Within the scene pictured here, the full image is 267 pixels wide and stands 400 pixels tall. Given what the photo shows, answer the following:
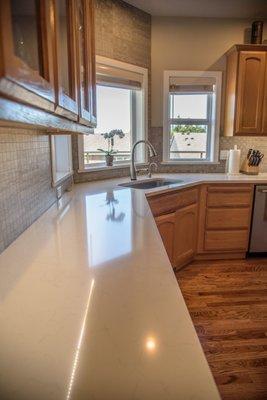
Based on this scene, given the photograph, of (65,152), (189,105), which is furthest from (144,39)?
(65,152)

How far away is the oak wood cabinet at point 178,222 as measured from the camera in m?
2.46

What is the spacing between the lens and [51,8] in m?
0.71

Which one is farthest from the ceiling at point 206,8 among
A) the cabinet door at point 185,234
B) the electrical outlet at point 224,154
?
the cabinet door at point 185,234

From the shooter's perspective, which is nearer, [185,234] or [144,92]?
[185,234]

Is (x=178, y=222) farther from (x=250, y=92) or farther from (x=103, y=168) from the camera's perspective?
(x=250, y=92)

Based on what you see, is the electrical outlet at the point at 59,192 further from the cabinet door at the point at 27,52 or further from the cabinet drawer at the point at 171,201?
the cabinet door at the point at 27,52

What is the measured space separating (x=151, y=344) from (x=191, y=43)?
346cm

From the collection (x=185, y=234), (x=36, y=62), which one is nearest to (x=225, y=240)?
(x=185, y=234)

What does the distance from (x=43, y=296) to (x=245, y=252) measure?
9.47 feet

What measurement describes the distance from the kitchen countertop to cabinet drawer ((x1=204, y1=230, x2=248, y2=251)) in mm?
2009

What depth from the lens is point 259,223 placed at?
10.2ft

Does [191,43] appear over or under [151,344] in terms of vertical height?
over

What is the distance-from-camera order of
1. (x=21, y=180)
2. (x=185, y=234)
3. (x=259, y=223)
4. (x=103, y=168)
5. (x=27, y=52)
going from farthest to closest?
(x=259, y=223), (x=103, y=168), (x=185, y=234), (x=21, y=180), (x=27, y=52)

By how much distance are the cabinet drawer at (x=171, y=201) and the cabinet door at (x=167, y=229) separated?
52mm
